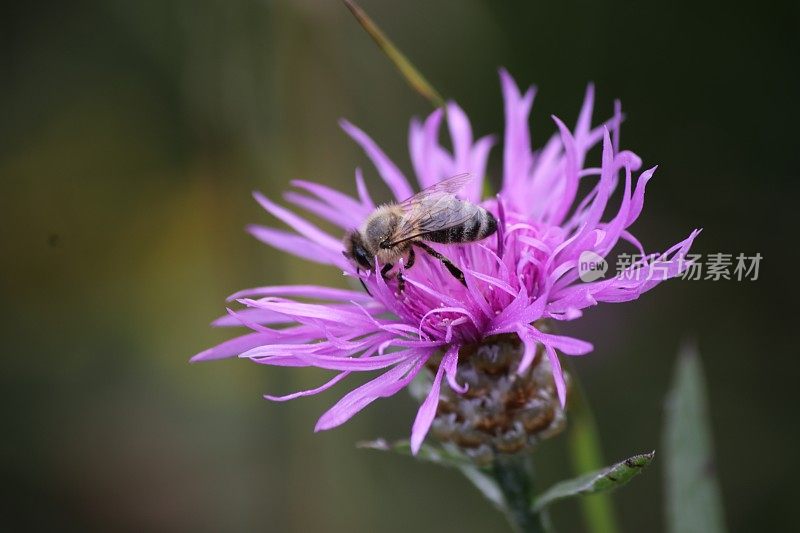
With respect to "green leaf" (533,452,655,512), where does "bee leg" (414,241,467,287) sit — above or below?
above

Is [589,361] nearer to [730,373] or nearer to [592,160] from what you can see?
[730,373]

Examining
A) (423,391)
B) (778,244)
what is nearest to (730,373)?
(778,244)

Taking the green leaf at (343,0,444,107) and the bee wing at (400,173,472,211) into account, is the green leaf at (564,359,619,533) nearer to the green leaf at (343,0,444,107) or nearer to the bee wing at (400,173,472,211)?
the bee wing at (400,173,472,211)

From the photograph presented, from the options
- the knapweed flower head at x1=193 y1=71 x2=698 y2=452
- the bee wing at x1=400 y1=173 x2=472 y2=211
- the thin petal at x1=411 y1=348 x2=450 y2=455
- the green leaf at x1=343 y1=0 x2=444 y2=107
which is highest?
the green leaf at x1=343 y1=0 x2=444 y2=107

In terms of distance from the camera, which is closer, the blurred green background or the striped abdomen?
the striped abdomen

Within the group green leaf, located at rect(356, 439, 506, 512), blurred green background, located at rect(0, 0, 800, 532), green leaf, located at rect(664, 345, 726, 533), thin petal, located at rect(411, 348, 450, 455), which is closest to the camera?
thin petal, located at rect(411, 348, 450, 455)

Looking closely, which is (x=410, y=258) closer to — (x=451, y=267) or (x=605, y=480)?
(x=451, y=267)

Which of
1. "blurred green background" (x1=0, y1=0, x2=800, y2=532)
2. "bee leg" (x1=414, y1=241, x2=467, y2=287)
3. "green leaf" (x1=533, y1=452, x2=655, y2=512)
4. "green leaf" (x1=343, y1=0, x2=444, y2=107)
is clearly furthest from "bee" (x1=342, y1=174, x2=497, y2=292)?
"blurred green background" (x1=0, y1=0, x2=800, y2=532)

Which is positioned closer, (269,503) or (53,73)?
(269,503)
